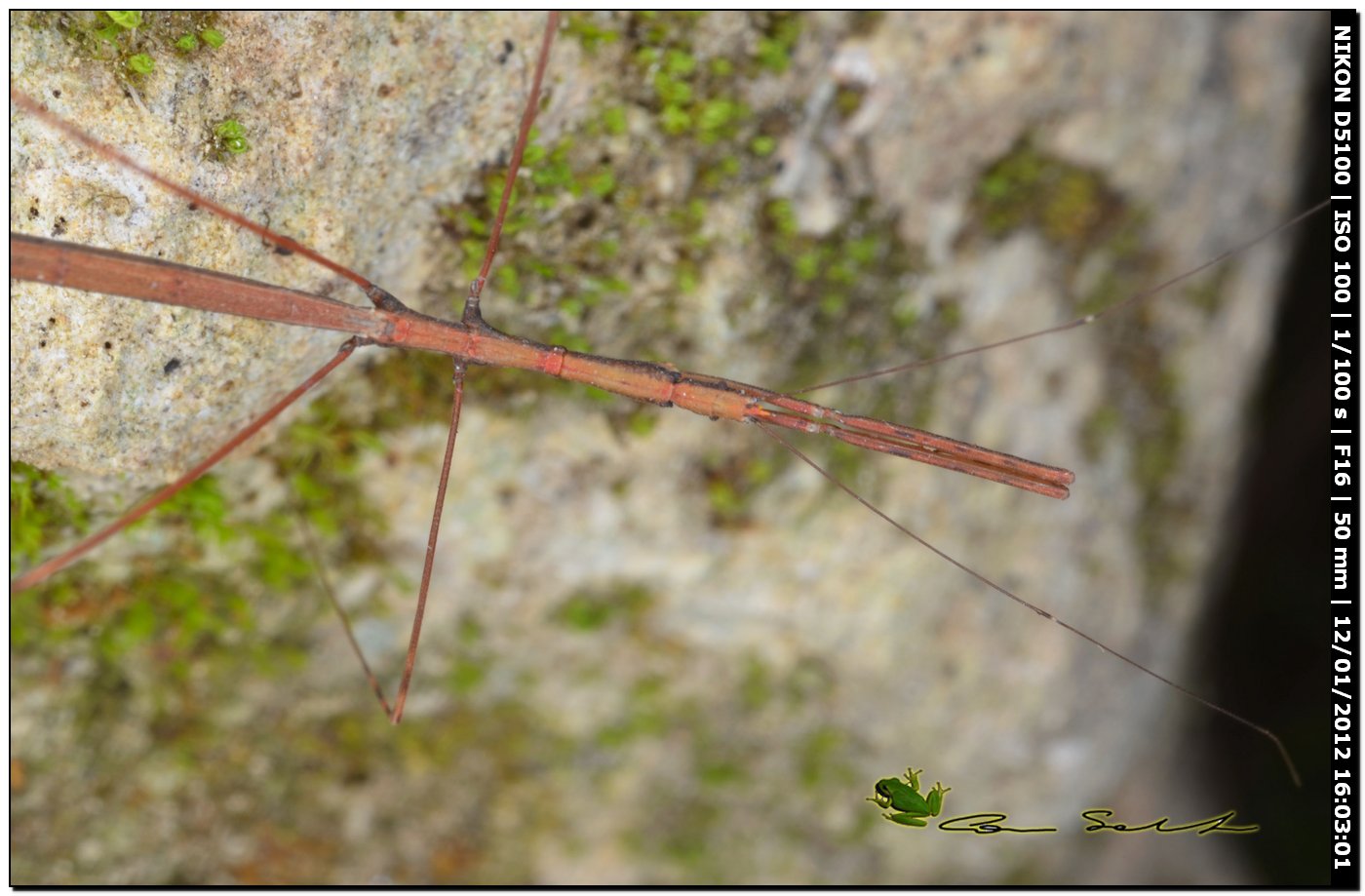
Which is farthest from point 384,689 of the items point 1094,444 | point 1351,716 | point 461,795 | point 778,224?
point 1351,716

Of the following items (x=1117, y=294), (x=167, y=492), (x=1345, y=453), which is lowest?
(x=167, y=492)

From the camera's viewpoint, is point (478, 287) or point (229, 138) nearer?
point (229, 138)

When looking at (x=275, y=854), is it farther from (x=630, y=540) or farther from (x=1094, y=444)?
(x=1094, y=444)

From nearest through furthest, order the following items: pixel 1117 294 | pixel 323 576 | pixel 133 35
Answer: pixel 133 35, pixel 323 576, pixel 1117 294

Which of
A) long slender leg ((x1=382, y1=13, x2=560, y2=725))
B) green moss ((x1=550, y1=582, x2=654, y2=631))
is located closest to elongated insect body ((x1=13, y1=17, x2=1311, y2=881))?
green moss ((x1=550, y1=582, x2=654, y2=631))

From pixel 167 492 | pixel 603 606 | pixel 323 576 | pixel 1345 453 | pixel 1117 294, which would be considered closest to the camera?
pixel 167 492

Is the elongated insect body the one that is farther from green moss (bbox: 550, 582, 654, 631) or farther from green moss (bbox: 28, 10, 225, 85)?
green moss (bbox: 28, 10, 225, 85)

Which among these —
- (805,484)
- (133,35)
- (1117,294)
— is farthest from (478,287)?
(1117,294)

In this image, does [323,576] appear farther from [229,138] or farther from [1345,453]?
[1345,453]

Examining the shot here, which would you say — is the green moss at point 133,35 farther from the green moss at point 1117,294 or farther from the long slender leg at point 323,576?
the green moss at point 1117,294

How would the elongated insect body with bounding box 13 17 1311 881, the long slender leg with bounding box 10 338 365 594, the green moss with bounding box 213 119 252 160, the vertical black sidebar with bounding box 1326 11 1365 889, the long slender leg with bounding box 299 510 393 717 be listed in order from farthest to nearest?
the vertical black sidebar with bounding box 1326 11 1365 889 < the long slender leg with bounding box 299 510 393 717 < the elongated insect body with bounding box 13 17 1311 881 < the green moss with bounding box 213 119 252 160 < the long slender leg with bounding box 10 338 365 594
